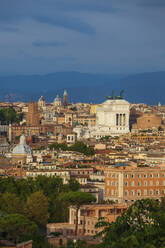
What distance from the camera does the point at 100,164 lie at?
86375mm

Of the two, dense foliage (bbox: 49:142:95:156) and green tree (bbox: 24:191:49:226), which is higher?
dense foliage (bbox: 49:142:95:156)

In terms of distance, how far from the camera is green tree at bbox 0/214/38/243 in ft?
155

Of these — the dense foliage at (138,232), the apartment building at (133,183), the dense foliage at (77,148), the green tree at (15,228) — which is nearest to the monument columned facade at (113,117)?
the dense foliage at (77,148)

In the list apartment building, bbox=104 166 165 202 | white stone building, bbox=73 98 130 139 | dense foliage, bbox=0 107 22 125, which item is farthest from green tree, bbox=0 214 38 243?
dense foliage, bbox=0 107 22 125

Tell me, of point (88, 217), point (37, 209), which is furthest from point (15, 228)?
point (37, 209)

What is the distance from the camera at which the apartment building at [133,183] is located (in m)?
71.9

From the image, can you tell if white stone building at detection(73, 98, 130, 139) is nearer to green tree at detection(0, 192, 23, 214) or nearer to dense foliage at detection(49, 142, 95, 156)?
dense foliage at detection(49, 142, 95, 156)

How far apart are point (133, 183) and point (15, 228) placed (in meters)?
25.5

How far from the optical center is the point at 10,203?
188 ft

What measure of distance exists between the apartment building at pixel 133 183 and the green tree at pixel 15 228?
2289 cm

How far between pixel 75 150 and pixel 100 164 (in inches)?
1099

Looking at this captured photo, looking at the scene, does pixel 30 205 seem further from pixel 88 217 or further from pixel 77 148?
pixel 77 148

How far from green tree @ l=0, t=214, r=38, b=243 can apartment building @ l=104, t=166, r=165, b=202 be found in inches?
901

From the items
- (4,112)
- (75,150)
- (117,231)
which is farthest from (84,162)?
(4,112)
